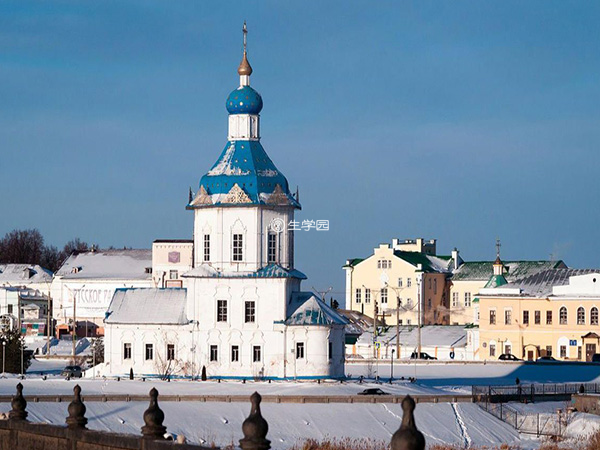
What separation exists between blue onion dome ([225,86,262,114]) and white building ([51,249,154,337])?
1864 inches

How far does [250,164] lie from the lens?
190ft

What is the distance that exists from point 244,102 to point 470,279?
4816 cm

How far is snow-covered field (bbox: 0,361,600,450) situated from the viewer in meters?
Answer: 41.5

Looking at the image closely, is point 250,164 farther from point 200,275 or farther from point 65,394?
point 65,394

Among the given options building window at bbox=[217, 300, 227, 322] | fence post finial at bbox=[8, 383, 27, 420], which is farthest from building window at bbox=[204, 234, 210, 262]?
fence post finial at bbox=[8, 383, 27, 420]

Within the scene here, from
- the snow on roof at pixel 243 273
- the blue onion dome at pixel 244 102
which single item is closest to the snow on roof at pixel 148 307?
the snow on roof at pixel 243 273

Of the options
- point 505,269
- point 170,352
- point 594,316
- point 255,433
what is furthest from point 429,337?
point 255,433

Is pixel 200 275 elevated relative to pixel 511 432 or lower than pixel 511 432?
elevated

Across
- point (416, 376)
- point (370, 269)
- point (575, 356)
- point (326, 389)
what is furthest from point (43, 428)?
point (370, 269)

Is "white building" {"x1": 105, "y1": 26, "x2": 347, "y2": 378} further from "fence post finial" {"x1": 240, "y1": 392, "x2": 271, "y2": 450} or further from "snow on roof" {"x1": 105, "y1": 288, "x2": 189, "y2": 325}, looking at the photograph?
"fence post finial" {"x1": 240, "y1": 392, "x2": 271, "y2": 450}

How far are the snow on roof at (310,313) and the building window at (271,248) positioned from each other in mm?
1774

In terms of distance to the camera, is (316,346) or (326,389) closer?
(326,389)

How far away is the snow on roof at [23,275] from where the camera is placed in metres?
115

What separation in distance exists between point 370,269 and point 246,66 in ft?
150
